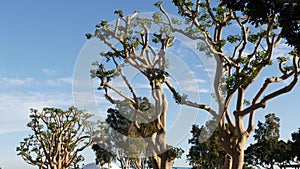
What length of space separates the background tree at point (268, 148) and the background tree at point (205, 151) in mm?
5758

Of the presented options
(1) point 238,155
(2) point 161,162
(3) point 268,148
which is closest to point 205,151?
(3) point 268,148

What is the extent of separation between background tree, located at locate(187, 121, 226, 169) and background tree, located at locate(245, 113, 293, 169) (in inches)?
227

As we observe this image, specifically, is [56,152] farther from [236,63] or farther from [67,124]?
[236,63]

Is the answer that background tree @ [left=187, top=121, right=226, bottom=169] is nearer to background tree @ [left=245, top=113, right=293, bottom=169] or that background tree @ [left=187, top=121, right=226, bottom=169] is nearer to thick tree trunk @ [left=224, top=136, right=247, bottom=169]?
background tree @ [left=245, top=113, right=293, bottom=169]

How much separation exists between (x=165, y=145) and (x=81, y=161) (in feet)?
88.9

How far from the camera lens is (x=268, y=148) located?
48.9 meters

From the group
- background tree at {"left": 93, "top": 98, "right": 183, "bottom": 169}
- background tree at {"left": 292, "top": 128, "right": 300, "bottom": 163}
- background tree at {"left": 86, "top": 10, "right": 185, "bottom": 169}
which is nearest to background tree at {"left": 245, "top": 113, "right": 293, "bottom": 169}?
background tree at {"left": 292, "top": 128, "right": 300, "bottom": 163}

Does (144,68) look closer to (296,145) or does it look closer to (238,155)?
(238,155)

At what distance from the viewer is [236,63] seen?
672 inches

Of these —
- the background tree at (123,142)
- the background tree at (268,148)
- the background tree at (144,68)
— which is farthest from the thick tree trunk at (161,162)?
the background tree at (268,148)

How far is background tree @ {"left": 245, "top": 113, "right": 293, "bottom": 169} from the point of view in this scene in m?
47.8

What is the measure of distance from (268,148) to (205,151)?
8601 mm

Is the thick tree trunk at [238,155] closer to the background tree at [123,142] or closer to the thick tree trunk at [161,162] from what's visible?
the thick tree trunk at [161,162]

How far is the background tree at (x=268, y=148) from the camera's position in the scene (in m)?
47.8
